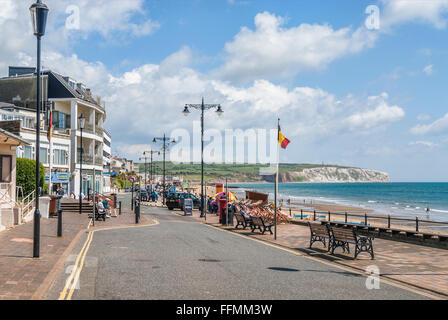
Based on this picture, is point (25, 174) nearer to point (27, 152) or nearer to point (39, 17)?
point (27, 152)

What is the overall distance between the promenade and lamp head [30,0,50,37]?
11089mm

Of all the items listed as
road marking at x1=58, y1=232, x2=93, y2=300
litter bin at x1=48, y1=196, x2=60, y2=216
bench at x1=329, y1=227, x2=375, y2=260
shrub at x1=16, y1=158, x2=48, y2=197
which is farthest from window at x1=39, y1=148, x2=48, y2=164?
bench at x1=329, y1=227, x2=375, y2=260

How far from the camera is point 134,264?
37.4 feet

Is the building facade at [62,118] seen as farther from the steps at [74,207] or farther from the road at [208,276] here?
the road at [208,276]

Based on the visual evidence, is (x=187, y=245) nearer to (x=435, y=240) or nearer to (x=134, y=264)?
(x=134, y=264)

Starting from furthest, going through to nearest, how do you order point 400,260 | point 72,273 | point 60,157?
point 60,157 < point 400,260 < point 72,273

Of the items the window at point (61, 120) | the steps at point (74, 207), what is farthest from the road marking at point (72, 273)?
the window at point (61, 120)

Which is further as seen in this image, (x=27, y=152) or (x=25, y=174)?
(x=27, y=152)

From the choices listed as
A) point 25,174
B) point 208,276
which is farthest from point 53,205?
point 208,276

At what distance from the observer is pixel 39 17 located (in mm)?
12219

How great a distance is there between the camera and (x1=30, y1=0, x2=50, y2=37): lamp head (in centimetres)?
1212

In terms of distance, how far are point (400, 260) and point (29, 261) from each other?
1123 centimetres

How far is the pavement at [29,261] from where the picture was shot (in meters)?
8.30
